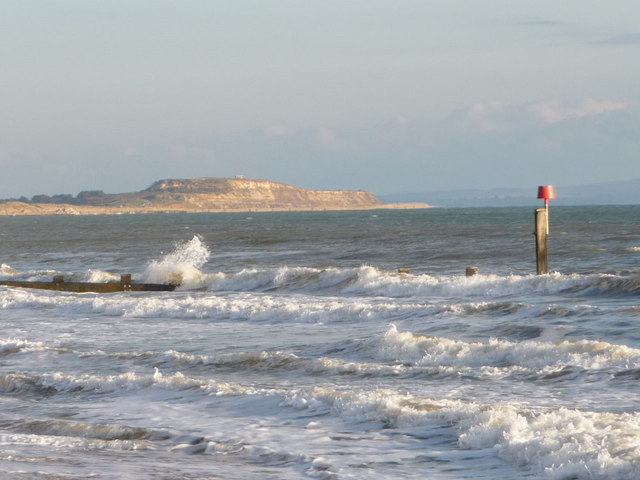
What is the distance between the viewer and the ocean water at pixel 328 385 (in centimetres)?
920

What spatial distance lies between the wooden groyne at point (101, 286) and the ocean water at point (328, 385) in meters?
2.35

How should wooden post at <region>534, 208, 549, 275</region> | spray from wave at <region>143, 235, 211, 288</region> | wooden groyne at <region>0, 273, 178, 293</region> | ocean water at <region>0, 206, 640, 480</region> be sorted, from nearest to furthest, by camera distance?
ocean water at <region>0, 206, 640, 480</region> → wooden post at <region>534, 208, 549, 275</region> → wooden groyne at <region>0, 273, 178, 293</region> → spray from wave at <region>143, 235, 211, 288</region>

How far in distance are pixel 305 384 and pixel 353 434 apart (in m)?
2.89

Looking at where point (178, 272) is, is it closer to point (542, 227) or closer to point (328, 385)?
point (542, 227)

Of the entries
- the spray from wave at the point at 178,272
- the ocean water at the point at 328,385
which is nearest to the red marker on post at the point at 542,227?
the ocean water at the point at 328,385

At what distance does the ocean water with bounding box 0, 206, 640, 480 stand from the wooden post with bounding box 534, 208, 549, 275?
1.86ft

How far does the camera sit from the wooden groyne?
29.0m

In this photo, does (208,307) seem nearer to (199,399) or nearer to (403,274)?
(403,274)

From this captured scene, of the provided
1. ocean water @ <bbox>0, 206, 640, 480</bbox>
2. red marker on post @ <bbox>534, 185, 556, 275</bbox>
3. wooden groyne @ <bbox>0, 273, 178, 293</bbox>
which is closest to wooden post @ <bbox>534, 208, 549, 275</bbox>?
red marker on post @ <bbox>534, 185, 556, 275</bbox>

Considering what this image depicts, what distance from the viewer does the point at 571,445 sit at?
8859 mm

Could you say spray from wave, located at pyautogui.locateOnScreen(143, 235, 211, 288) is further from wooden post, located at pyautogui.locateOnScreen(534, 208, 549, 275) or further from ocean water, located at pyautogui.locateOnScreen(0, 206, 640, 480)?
wooden post, located at pyautogui.locateOnScreen(534, 208, 549, 275)

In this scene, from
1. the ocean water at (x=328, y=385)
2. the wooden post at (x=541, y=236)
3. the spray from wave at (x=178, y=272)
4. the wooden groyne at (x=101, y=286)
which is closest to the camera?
the ocean water at (x=328, y=385)

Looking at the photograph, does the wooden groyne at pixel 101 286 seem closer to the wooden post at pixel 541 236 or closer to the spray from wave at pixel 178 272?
the spray from wave at pixel 178 272

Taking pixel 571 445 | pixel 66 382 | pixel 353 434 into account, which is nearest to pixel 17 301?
pixel 66 382
